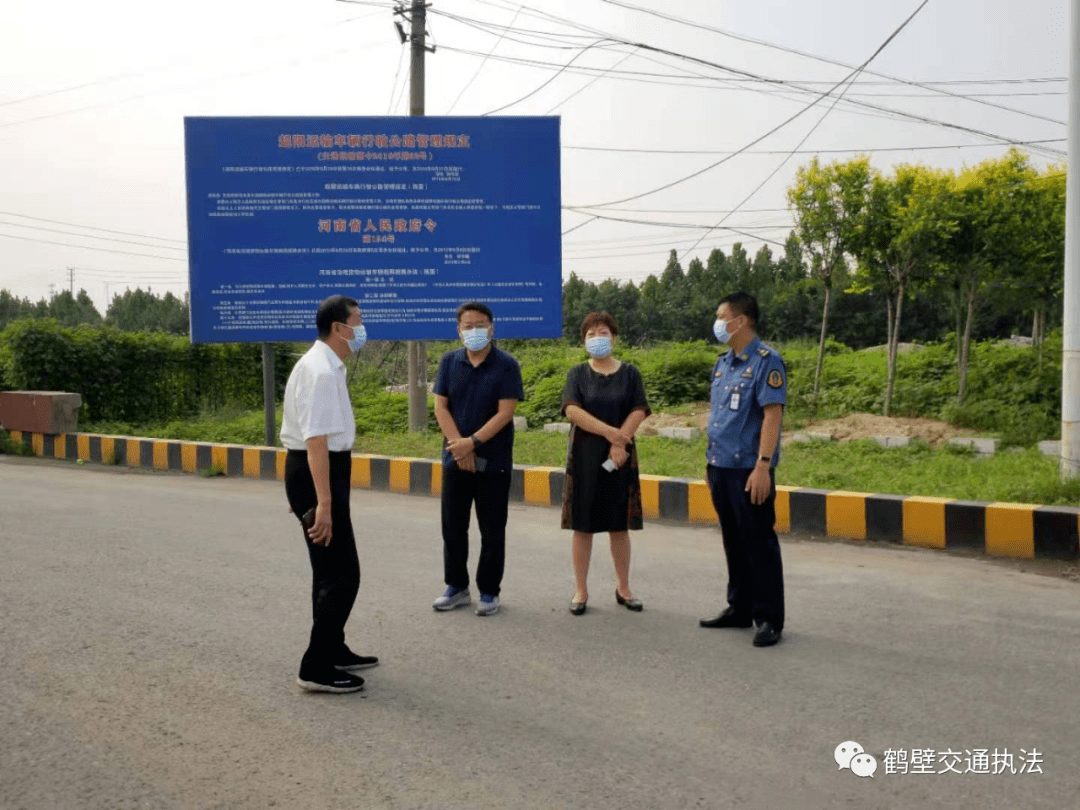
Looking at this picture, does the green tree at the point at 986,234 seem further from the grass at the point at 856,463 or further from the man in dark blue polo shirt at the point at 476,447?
the man in dark blue polo shirt at the point at 476,447

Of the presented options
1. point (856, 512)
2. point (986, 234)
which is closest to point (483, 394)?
point (856, 512)

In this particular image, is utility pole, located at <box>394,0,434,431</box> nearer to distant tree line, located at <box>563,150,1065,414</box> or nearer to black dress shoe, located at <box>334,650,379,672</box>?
distant tree line, located at <box>563,150,1065,414</box>

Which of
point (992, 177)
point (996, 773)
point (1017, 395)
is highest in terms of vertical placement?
point (992, 177)

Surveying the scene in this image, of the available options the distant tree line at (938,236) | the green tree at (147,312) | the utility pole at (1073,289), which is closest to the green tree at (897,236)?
the distant tree line at (938,236)

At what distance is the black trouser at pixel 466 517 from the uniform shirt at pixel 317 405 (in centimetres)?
145

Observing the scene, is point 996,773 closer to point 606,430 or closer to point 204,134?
point 606,430

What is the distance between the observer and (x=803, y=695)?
411 cm

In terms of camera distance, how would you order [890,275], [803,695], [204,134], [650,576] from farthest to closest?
[890,275] < [204,134] < [650,576] < [803,695]

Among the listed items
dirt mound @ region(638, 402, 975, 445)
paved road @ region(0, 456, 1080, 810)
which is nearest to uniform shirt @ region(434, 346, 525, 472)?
paved road @ region(0, 456, 1080, 810)

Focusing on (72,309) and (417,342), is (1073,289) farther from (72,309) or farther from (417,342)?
(72,309)

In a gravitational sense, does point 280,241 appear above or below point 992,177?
below

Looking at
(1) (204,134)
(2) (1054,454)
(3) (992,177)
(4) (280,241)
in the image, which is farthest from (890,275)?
(1) (204,134)

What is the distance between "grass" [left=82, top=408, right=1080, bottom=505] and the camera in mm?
7813

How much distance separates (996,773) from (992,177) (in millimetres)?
12057
